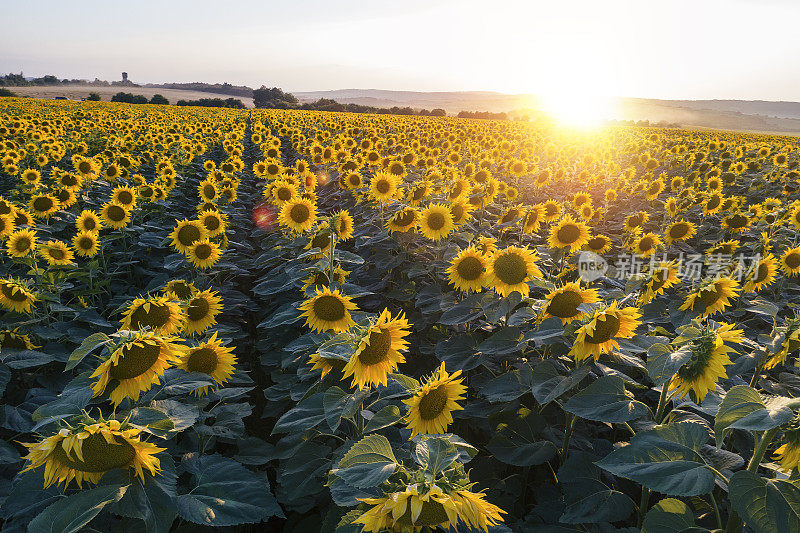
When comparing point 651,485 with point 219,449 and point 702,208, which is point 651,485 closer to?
point 219,449

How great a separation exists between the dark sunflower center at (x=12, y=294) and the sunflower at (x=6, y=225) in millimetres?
2025

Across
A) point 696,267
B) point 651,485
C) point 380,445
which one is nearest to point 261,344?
point 380,445

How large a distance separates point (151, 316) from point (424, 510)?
2.13 m

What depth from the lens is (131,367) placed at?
202 cm

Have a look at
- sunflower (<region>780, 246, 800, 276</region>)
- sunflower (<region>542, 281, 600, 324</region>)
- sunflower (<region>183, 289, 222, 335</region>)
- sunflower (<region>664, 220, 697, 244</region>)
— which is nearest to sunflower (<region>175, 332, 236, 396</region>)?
sunflower (<region>183, 289, 222, 335</region>)

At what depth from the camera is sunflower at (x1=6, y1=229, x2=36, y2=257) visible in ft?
15.9

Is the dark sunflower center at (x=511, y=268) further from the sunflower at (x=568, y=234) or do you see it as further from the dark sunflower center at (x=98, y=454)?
→ the dark sunflower center at (x=98, y=454)

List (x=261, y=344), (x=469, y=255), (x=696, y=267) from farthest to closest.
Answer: (x=696, y=267) < (x=261, y=344) < (x=469, y=255)

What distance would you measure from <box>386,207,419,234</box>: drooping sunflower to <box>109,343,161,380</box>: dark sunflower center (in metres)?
3.06

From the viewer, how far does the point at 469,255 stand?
3.52m

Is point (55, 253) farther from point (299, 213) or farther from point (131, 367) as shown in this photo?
point (131, 367)

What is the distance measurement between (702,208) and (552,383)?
7.49m

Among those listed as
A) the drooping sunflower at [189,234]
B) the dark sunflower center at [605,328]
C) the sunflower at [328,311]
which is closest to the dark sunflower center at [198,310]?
the sunflower at [328,311]

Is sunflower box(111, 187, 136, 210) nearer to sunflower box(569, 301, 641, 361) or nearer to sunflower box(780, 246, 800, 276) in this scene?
sunflower box(569, 301, 641, 361)
